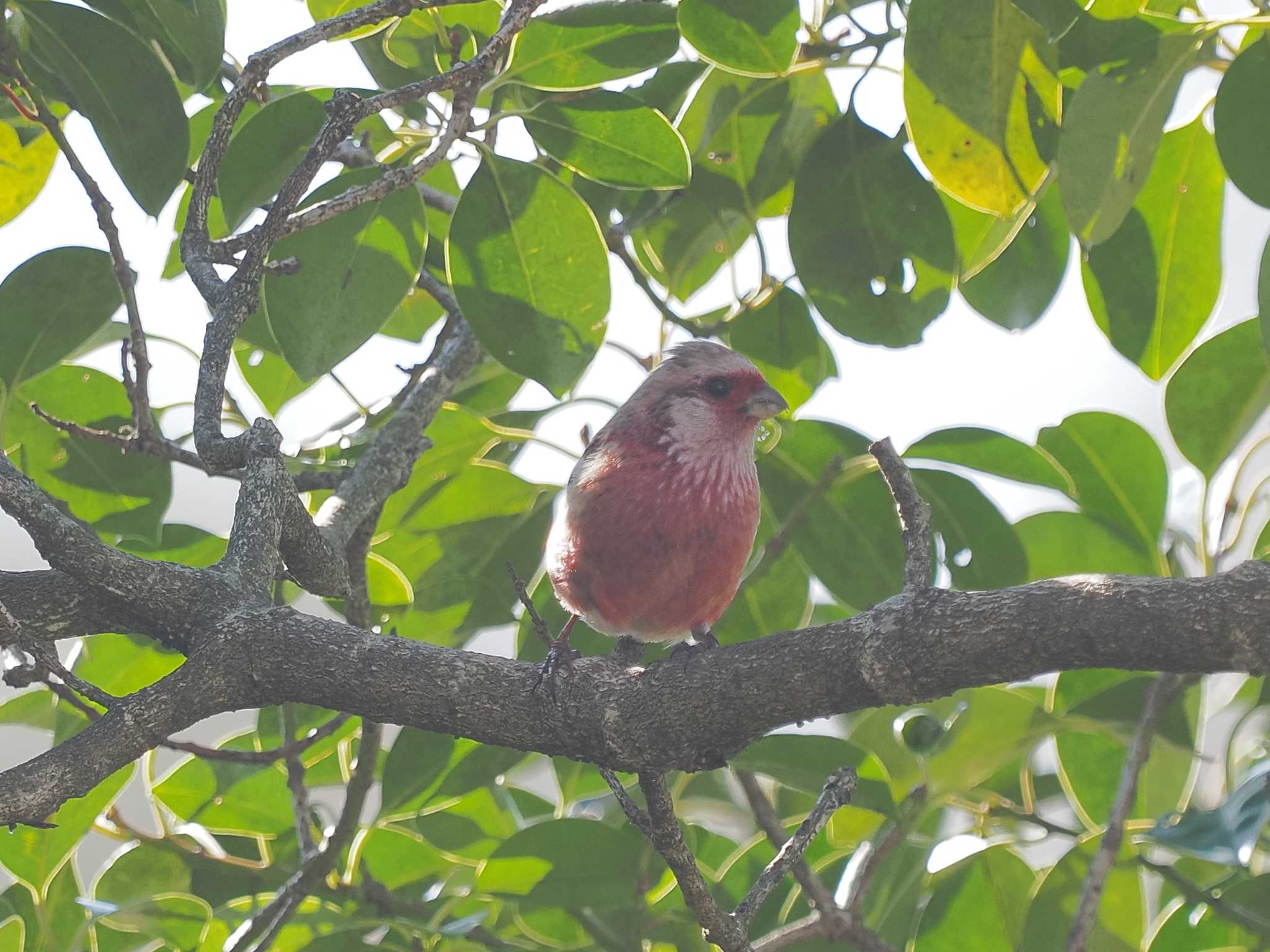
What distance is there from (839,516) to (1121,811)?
0.76 meters

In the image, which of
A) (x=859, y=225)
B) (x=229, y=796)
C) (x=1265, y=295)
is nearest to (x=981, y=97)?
(x=859, y=225)

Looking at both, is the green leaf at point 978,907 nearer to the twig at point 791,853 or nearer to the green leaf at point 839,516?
the green leaf at point 839,516

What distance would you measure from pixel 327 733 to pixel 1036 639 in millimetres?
1477

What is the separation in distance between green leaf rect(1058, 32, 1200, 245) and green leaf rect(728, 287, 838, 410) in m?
0.69

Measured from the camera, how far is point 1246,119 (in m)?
2.03

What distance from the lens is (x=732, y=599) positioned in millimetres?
2557

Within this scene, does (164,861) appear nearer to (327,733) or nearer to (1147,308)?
(327,733)

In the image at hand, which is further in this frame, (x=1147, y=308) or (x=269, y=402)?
(x=269, y=402)

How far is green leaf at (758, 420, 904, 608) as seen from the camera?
7.97 ft

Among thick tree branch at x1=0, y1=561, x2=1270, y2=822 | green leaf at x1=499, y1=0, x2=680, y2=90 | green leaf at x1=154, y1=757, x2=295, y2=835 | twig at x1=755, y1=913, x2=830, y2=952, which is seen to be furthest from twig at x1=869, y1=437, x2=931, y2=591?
green leaf at x1=154, y1=757, x2=295, y2=835

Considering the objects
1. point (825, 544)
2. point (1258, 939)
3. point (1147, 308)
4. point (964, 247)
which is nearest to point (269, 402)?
point (825, 544)

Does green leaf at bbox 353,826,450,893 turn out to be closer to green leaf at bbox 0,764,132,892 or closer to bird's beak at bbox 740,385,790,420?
green leaf at bbox 0,764,132,892

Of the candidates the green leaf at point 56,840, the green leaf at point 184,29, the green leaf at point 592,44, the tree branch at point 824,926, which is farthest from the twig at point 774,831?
the green leaf at point 184,29

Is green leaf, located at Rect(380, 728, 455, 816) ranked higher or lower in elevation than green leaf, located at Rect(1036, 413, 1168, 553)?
lower
